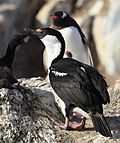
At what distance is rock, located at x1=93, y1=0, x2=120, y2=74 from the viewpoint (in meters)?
21.0

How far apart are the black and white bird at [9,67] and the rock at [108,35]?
12451 millimetres

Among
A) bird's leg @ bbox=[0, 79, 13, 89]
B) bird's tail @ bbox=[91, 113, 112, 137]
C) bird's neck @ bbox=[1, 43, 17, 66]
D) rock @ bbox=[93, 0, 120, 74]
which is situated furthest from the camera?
rock @ bbox=[93, 0, 120, 74]

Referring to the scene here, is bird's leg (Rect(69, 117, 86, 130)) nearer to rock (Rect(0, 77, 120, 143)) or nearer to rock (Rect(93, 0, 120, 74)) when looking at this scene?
rock (Rect(0, 77, 120, 143))

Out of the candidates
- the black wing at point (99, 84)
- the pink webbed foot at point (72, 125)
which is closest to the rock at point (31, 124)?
the pink webbed foot at point (72, 125)

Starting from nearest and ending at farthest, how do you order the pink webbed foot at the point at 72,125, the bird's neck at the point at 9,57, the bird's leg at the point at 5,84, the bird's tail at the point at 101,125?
the bird's tail at the point at 101,125
the bird's leg at the point at 5,84
the pink webbed foot at the point at 72,125
the bird's neck at the point at 9,57

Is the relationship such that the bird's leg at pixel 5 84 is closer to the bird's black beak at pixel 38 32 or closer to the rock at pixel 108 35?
the bird's black beak at pixel 38 32

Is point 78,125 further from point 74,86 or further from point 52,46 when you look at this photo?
point 52,46

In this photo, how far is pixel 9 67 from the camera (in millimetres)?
8297

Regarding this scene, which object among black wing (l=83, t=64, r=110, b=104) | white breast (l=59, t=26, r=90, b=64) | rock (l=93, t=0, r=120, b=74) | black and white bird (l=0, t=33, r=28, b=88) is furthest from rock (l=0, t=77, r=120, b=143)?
rock (l=93, t=0, r=120, b=74)

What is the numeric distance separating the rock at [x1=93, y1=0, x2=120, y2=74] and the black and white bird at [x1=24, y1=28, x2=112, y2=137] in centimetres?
1349

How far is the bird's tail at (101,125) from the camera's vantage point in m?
6.92

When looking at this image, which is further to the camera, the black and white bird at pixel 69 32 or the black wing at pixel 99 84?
the black and white bird at pixel 69 32

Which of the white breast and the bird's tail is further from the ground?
the bird's tail

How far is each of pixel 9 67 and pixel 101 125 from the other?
5.99 ft
